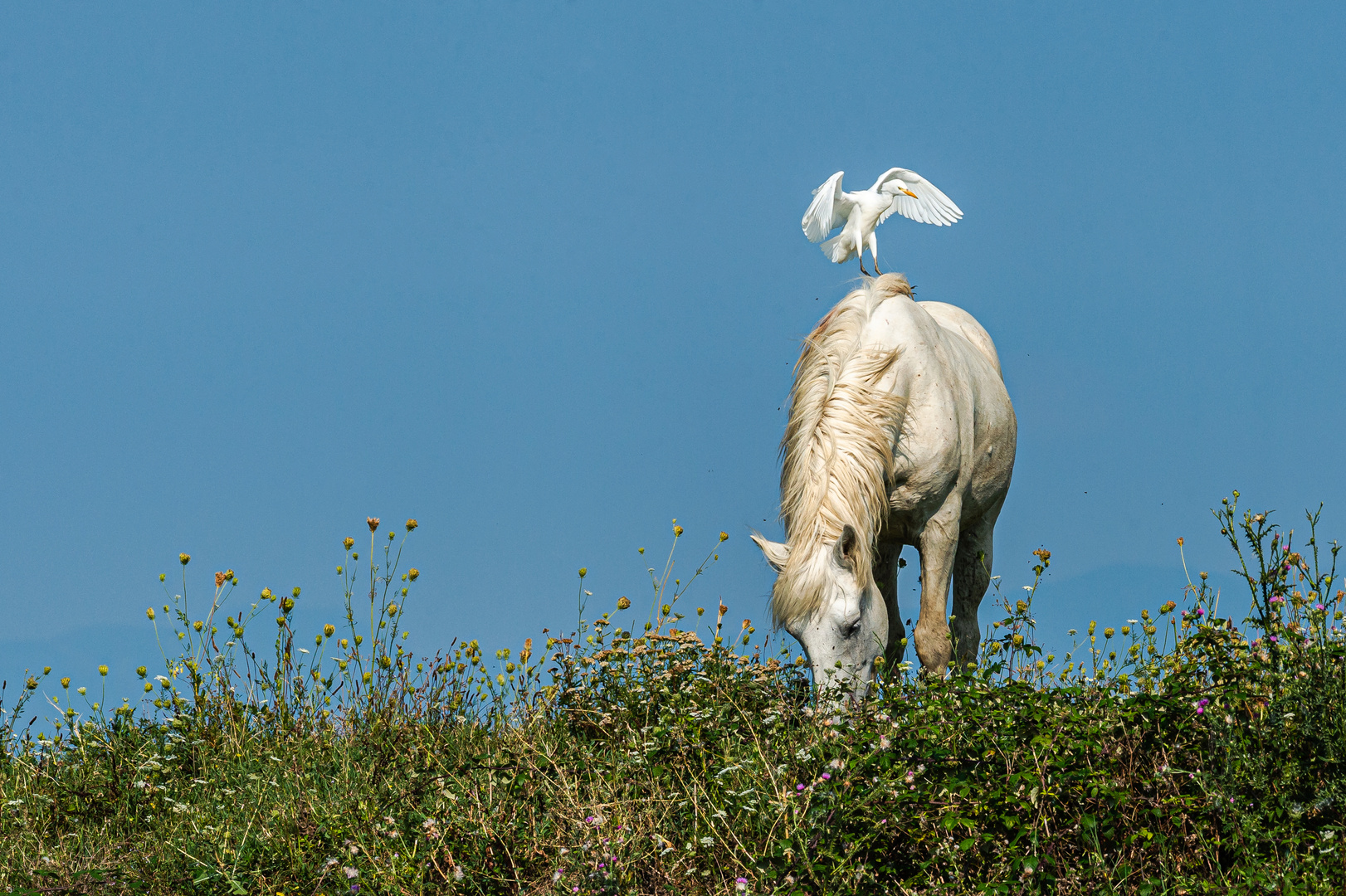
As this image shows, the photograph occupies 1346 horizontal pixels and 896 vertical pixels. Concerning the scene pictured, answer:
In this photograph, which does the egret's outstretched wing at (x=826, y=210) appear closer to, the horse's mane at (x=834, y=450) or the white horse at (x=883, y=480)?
the white horse at (x=883, y=480)

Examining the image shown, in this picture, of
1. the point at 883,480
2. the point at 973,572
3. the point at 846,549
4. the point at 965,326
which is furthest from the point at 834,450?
the point at 965,326

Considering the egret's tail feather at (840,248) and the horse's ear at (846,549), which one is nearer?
the horse's ear at (846,549)

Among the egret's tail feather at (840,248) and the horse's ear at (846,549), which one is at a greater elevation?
the egret's tail feather at (840,248)

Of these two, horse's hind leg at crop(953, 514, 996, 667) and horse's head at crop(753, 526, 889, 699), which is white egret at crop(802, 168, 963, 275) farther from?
horse's head at crop(753, 526, 889, 699)

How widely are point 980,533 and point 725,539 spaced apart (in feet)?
9.65

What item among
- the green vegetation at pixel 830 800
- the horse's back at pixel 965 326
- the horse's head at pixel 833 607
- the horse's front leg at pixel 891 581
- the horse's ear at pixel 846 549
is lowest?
the green vegetation at pixel 830 800

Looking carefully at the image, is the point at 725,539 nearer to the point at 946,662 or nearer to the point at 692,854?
the point at 946,662

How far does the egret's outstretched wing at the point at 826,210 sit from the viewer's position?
11.2m

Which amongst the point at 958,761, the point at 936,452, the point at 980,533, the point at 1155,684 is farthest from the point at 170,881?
the point at 980,533

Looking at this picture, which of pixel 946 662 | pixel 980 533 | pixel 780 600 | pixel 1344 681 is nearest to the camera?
pixel 1344 681

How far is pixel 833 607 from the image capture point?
21.8 feet

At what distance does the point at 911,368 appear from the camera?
8297 mm

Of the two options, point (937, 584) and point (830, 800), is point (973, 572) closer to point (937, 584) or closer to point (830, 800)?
point (937, 584)

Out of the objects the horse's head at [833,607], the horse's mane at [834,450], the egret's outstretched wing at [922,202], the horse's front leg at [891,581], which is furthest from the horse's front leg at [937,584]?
the egret's outstretched wing at [922,202]
